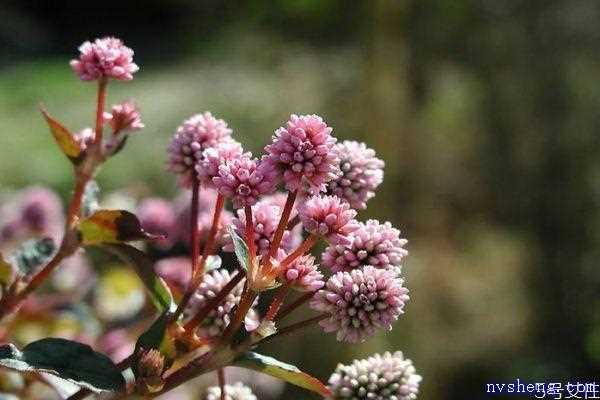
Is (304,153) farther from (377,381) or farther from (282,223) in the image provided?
(377,381)

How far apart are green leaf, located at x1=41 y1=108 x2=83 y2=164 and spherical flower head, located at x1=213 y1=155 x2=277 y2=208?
4.5 inches

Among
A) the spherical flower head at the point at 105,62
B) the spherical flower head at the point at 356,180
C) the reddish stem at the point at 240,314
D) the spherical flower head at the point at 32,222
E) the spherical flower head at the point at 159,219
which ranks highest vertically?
the spherical flower head at the point at 32,222

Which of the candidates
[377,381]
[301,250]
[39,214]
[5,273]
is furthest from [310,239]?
[39,214]

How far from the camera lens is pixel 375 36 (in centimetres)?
285

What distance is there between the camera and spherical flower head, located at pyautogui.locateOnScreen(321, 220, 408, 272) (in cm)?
58

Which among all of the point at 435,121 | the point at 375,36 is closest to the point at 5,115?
the point at 375,36

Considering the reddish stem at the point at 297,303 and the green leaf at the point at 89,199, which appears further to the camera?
the green leaf at the point at 89,199

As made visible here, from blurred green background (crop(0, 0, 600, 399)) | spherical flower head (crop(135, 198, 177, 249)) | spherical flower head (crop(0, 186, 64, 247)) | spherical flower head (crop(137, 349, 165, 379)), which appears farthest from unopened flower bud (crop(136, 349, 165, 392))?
blurred green background (crop(0, 0, 600, 399))

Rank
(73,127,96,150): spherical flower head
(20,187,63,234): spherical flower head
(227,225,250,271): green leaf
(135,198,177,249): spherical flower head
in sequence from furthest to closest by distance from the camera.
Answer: (20,187,63,234): spherical flower head, (135,198,177,249): spherical flower head, (73,127,96,150): spherical flower head, (227,225,250,271): green leaf

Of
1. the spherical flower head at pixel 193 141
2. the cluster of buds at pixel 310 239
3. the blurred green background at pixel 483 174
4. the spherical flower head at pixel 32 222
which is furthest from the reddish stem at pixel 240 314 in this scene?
the blurred green background at pixel 483 174

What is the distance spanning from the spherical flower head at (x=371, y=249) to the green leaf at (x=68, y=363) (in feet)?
0.45

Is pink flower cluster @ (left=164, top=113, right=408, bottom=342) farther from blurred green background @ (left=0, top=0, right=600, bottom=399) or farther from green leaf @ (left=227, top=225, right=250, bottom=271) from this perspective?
blurred green background @ (left=0, top=0, right=600, bottom=399)

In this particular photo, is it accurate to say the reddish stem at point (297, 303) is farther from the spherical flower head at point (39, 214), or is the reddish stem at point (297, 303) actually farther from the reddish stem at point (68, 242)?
the spherical flower head at point (39, 214)

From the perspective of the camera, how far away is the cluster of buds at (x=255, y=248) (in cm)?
56
